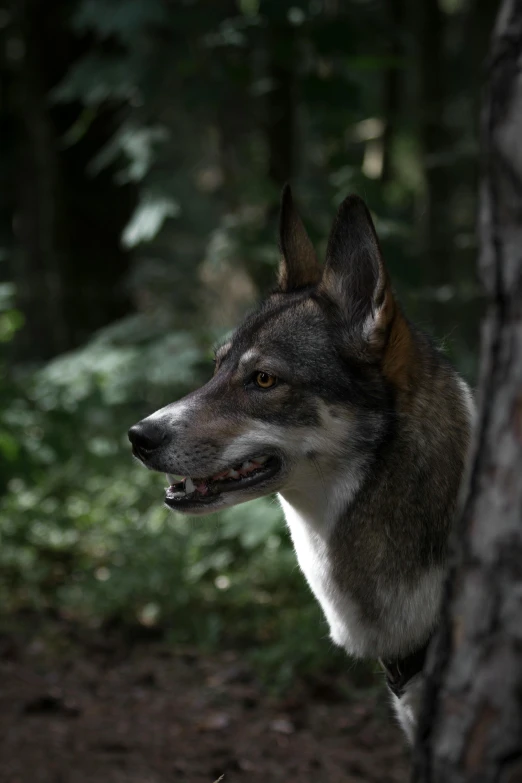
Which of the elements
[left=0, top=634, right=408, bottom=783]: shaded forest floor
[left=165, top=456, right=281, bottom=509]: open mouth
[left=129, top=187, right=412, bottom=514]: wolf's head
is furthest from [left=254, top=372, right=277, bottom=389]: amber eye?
[left=0, top=634, right=408, bottom=783]: shaded forest floor

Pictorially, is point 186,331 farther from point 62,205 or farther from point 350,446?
point 62,205

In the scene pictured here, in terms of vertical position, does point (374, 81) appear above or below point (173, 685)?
above

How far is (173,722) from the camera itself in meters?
5.50

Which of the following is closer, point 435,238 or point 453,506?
point 453,506

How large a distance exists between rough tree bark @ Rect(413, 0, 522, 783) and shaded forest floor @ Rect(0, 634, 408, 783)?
3.12m

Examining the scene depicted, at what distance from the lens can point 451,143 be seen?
12500 mm

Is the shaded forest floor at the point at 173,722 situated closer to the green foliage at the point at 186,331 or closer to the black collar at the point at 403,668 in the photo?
the green foliage at the point at 186,331

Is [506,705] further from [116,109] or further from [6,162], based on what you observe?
[6,162]

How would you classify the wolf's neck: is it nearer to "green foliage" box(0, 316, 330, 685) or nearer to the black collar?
the black collar

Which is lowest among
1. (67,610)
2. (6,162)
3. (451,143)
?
(67,610)

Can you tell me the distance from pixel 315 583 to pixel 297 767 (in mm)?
2026

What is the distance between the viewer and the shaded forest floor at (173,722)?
16.1ft

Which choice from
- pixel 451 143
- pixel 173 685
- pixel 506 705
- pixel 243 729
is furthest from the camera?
pixel 451 143

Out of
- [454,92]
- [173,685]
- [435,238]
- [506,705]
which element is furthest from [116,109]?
[506,705]
